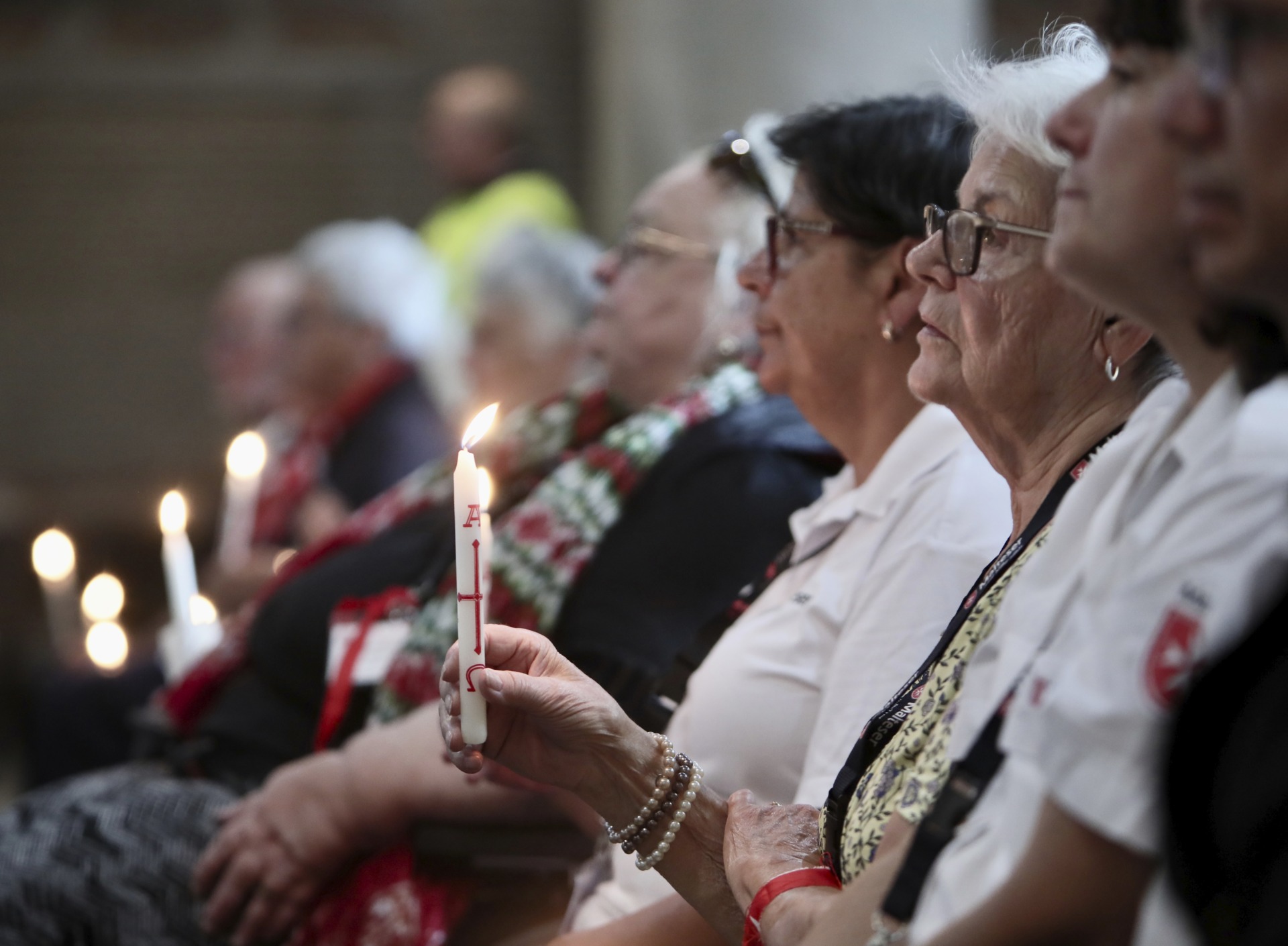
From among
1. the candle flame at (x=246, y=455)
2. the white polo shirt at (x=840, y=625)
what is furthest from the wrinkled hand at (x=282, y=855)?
the candle flame at (x=246, y=455)

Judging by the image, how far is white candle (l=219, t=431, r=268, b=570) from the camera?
3.75 metres

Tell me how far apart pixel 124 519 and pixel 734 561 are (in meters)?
5.99

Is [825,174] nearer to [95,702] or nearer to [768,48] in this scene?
[768,48]

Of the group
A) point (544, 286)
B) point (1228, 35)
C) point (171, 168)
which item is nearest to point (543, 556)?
point (544, 286)

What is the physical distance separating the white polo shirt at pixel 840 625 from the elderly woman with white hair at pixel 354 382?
99.0 inches

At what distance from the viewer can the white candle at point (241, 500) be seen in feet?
12.3

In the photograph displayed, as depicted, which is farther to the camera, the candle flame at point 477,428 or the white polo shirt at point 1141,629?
the candle flame at point 477,428

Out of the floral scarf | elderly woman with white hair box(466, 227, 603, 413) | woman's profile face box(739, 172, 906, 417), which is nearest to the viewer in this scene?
woman's profile face box(739, 172, 906, 417)

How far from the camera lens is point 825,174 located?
217cm

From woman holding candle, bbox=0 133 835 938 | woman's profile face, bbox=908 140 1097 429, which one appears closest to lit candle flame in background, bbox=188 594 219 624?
woman holding candle, bbox=0 133 835 938

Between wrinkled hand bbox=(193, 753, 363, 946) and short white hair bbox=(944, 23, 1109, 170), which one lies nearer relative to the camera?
short white hair bbox=(944, 23, 1109, 170)

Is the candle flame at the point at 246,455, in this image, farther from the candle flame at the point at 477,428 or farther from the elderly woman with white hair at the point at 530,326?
the candle flame at the point at 477,428

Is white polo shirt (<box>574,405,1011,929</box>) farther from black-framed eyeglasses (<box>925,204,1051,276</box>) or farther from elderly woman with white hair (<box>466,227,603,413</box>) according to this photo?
elderly woman with white hair (<box>466,227,603,413</box>)

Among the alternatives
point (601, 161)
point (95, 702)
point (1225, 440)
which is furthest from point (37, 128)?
point (1225, 440)
